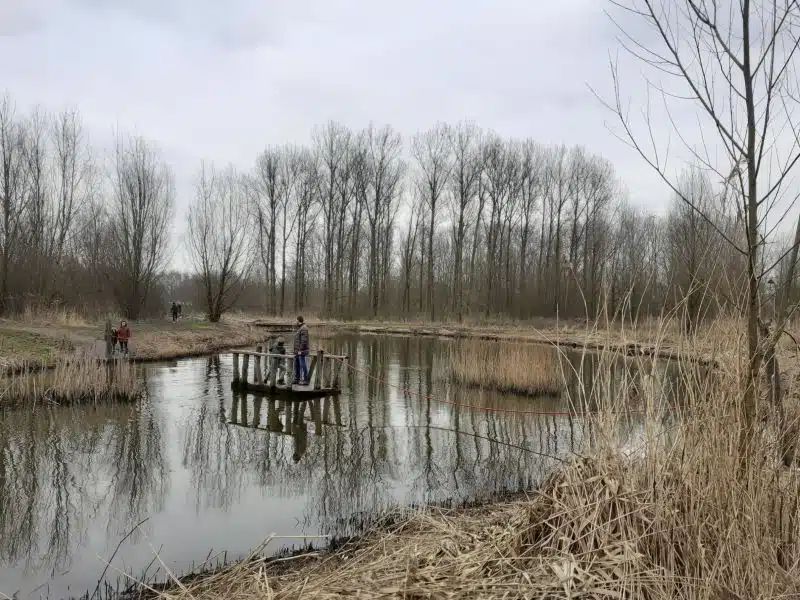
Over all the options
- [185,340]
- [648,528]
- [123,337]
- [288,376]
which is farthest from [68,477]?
[185,340]

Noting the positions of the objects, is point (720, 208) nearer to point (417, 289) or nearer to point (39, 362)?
point (39, 362)

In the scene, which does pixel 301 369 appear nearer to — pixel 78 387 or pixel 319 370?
pixel 319 370

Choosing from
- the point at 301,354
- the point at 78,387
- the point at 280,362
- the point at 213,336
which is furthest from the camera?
the point at 213,336

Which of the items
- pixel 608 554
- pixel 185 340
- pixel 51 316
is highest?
pixel 51 316

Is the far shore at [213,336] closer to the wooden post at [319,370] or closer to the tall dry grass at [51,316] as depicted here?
the tall dry grass at [51,316]

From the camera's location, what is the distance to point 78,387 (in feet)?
34.5

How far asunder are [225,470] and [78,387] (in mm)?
5173

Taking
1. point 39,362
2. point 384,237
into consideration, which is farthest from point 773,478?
point 384,237

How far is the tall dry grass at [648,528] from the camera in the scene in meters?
2.21

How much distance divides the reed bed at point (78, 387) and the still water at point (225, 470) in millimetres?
444

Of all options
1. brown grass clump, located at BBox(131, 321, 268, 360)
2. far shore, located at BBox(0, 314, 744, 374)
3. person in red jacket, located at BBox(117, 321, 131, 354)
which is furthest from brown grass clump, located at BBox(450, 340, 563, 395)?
brown grass clump, located at BBox(131, 321, 268, 360)

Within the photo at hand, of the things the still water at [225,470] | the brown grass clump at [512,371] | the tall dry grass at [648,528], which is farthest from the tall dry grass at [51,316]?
the tall dry grass at [648,528]

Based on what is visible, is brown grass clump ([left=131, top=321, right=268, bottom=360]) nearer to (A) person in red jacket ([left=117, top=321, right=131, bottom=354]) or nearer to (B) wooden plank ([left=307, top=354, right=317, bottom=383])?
(A) person in red jacket ([left=117, top=321, right=131, bottom=354])

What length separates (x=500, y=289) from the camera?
1474 inches
